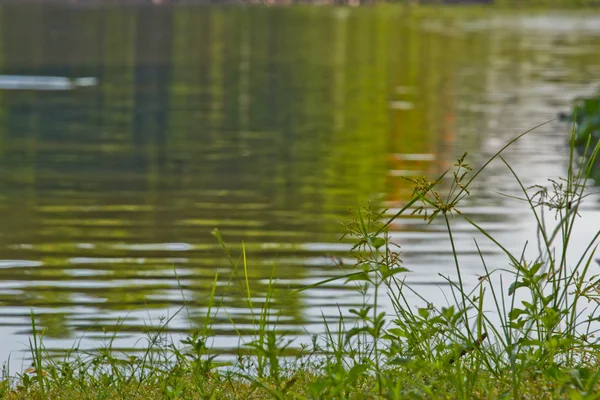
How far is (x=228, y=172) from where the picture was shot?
43.1 ft

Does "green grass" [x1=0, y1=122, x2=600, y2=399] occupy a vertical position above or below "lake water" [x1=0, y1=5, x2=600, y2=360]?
below

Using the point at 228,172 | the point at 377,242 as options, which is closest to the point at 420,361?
the point at 377,242

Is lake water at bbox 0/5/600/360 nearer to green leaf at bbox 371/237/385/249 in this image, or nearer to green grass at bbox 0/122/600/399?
green grass at bbox 0/122/600/399

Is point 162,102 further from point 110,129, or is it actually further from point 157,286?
point 157,286

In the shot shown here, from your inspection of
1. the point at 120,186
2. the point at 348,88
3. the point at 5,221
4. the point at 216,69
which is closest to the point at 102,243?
the point at 5,221

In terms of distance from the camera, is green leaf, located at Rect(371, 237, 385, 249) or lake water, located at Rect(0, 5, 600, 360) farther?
lake water, located at Rect(0, 5, 600, 360)

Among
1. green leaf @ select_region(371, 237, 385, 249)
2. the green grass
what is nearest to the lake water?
the green grass

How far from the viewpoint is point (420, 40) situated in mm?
48250

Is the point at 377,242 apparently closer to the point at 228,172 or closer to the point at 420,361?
the point at 420,361

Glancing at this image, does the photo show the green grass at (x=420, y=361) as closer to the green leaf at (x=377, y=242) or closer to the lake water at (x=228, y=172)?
the green leaf at (x=377, y=242)

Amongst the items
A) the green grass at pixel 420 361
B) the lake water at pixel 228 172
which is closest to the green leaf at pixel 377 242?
the green grass at pixel 420 361

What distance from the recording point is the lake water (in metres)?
7.66

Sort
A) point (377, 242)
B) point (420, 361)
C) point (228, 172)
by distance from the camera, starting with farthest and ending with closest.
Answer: point (228, 172) < point (420, 361) < point (377, 242)

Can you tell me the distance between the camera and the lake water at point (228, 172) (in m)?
7.66
